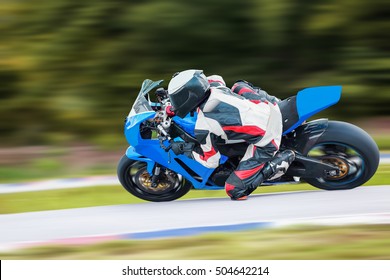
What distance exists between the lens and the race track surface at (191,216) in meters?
5.35

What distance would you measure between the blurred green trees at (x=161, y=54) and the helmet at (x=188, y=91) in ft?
10.7

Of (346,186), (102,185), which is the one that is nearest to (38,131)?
(102,185)

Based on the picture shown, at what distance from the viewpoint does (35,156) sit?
8.76 metres

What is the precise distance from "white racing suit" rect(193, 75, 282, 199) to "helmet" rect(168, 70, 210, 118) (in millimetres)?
87

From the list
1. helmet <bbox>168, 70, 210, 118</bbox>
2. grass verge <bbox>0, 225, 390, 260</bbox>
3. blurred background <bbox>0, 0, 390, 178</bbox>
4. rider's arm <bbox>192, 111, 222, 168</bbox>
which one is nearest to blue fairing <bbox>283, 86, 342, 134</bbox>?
rider's arm <bbox>192, 111, 222, 168</bbox>

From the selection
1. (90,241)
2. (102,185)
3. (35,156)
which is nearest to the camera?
(90,241)

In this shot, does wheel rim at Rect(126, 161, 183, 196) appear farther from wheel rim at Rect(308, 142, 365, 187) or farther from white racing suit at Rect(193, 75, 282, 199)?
wheel rim at Rect(308, 142, 365, 187)

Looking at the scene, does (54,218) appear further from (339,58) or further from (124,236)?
(339,58)

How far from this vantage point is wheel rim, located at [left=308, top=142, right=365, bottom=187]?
229 inches

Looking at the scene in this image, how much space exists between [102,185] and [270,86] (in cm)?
368

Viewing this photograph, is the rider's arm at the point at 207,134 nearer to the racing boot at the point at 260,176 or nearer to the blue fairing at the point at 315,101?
the racing boot at the point at 260,176

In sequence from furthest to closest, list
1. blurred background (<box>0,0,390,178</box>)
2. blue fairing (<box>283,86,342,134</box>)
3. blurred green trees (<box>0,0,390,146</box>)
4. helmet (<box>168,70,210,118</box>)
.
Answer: blurred green trees (<box>0,0,390,146</box>), blurred background (<box>0,0,390,178</box>), blue fairing (<box>283,86,342,134</box>), helmet (<box>168,70,210,118</box>)

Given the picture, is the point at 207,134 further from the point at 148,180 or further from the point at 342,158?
the point at 342,158

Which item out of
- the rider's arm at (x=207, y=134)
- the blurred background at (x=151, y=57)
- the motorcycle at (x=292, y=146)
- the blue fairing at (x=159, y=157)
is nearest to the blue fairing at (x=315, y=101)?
the motorcycle at (x=292, y=146)
